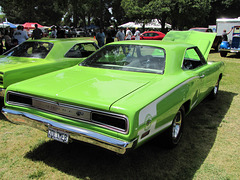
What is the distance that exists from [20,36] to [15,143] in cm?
739

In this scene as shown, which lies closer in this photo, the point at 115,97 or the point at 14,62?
the point at 115,97

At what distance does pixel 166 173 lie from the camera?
8.97 ft

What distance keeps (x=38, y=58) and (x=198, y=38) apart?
14.1 feet

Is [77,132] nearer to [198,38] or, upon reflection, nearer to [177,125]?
[177,125]

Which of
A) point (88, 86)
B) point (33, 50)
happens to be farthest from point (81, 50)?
point (88, 86)

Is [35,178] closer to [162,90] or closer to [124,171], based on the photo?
[124,171]

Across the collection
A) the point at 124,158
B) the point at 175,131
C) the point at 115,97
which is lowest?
the point at 124,158

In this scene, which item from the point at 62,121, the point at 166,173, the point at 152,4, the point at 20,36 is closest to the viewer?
the point at 62,121

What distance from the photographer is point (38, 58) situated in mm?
5172

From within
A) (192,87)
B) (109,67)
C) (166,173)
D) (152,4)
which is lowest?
(166,173)

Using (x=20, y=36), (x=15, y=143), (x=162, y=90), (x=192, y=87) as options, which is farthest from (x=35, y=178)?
(x=20, y=36)

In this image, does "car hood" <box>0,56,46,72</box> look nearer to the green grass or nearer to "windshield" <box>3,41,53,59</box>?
"windshield" <box>3,41,53,59</box>

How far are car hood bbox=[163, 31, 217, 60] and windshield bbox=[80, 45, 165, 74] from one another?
275cm

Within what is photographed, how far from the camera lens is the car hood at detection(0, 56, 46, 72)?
4387 millimetres
